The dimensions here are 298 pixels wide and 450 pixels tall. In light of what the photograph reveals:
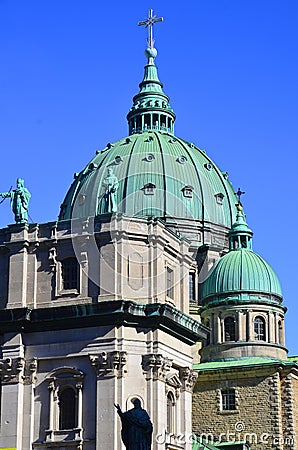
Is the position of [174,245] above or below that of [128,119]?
below

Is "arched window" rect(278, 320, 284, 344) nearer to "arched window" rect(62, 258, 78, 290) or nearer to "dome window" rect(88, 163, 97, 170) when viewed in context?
"arched window" rect(62, 258, 78, 290)

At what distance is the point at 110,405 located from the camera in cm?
5859

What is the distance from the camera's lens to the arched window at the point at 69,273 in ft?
205

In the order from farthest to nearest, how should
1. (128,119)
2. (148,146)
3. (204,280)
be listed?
(128,119), (148,146), (204,280)

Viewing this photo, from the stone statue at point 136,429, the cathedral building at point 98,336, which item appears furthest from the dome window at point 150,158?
the stone statue at point 136,429

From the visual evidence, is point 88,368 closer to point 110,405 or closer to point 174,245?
point 110,405

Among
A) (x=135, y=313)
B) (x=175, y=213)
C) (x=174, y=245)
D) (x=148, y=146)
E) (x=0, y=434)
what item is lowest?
(x=0, y=434)

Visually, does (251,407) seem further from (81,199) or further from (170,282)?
(81,199)

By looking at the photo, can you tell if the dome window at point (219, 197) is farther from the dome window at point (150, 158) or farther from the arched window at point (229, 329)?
the arched window at point (229, 329)

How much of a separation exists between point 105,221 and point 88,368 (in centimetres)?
869

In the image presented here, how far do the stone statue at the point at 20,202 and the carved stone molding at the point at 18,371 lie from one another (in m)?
8.75

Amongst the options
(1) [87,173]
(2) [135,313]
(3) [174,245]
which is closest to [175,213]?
(1) [87,173]

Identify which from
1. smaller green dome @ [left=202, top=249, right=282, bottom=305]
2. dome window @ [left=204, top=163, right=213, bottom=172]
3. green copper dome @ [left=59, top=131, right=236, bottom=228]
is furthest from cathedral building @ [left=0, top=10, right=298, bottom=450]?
dome window @ [left=204, top=163, right=213, bottom=172]

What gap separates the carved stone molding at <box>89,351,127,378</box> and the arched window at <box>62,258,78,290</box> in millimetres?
4943
